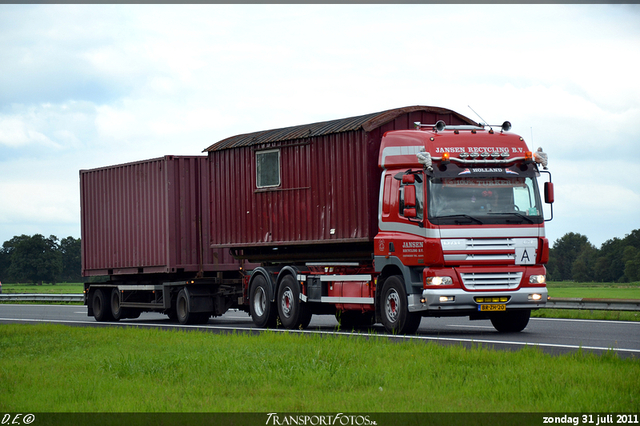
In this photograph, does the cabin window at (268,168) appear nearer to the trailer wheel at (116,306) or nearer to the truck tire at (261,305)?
the truck tire at (261,305)

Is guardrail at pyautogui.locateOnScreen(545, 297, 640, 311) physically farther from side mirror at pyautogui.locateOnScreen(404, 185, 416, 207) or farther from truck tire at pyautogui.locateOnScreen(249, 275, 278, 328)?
side mirror at pyautogui.locateOnScreen(404, 185, 416, 207)

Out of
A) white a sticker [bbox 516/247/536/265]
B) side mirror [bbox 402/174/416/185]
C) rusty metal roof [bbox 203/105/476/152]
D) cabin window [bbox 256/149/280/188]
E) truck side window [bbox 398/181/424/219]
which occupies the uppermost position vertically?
rusty metal roof [bbox 203/105/476/152]

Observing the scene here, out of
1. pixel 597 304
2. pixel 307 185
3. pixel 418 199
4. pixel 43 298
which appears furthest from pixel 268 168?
pixel 43 298

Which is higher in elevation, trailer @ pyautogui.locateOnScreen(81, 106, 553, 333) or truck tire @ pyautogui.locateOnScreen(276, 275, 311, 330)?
trailer @ pyautogui.locateOnScreen(81, 106, 553, 333)

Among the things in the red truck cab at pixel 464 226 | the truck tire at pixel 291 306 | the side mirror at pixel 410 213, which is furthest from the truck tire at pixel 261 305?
the side mirror at pixel 410 213

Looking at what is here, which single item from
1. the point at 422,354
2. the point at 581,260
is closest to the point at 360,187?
the point at 422,354

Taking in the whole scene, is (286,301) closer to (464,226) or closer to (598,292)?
(464,226)

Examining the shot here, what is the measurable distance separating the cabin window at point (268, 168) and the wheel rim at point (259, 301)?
2.42m

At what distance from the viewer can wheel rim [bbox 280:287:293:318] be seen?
2023 centimetres

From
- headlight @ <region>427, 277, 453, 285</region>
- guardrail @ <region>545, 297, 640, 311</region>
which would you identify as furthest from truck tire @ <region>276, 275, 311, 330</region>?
guardrail @ <region>545, 297, 640, 311</region>

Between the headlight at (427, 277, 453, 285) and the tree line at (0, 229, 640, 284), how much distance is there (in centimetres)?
10489

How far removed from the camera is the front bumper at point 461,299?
1628 cm

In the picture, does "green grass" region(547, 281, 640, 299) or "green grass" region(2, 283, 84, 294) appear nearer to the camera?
"green grass" region(547, 281, 640, 299)

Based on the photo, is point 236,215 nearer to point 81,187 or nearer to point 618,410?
point 81,187
